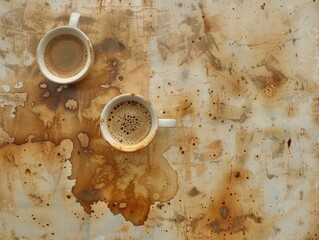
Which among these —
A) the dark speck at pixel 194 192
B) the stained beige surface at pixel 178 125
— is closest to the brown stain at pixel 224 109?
the stained beige surface at pixel 178 125

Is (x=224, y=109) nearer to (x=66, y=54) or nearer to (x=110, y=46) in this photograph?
(x=110, y=46)

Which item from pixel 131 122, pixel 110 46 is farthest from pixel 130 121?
pixel 110 46

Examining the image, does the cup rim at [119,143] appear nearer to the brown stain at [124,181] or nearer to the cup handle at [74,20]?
the brown stain at [124,181]

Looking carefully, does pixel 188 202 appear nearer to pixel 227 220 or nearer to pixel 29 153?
pixel 227 220

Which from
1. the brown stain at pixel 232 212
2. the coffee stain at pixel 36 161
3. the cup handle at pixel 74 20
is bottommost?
the brown stain at pixel 232 212

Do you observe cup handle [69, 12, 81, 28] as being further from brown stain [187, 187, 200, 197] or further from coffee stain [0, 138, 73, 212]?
brown stain [187, 187, 200, 197]

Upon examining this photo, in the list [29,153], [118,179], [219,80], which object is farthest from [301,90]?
[29,153]
